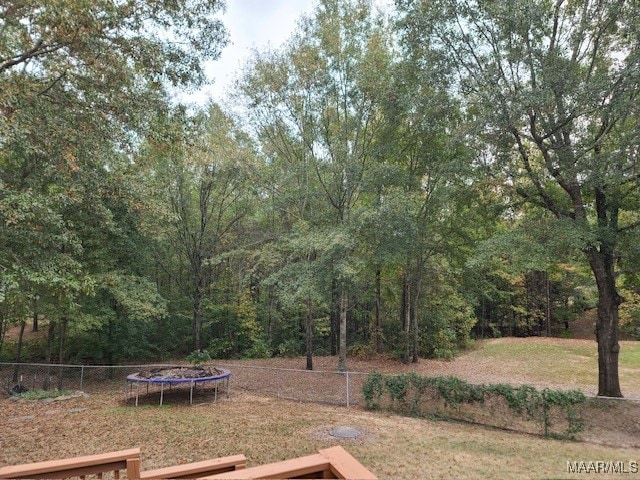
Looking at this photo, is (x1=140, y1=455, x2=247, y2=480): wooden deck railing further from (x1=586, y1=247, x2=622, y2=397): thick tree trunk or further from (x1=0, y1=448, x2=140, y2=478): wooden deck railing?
(x1=586, y1=247, x2=622, y2=397): thick tree trunk

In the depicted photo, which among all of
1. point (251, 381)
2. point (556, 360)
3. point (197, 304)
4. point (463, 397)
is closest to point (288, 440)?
point (463, 397)

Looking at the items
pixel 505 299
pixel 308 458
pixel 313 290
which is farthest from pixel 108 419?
pixel 505 299

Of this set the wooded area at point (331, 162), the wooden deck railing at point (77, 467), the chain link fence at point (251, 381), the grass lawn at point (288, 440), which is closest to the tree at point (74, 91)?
the wooded area at point (331, 162)

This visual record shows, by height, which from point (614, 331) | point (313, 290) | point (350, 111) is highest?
point (350, 111)

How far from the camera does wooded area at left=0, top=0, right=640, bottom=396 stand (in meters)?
6.90

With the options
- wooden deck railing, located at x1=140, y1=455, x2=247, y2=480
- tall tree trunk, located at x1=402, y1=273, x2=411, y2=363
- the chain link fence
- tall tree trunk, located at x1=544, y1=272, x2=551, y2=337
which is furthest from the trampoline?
tall tree trunk, located at x1=544, y1=272, x2=551, y2=337

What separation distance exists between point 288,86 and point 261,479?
13.4m

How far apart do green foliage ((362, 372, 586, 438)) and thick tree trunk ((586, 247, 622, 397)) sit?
107 inches

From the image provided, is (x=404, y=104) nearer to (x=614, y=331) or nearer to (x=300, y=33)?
(x=300, y=33)

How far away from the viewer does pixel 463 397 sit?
27.3ft

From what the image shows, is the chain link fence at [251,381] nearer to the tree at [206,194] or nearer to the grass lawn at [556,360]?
the tree at [206,194]

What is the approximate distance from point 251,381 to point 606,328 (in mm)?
10996

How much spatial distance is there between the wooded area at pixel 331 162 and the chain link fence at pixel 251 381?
4.89 ft

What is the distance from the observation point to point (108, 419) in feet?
27.2
